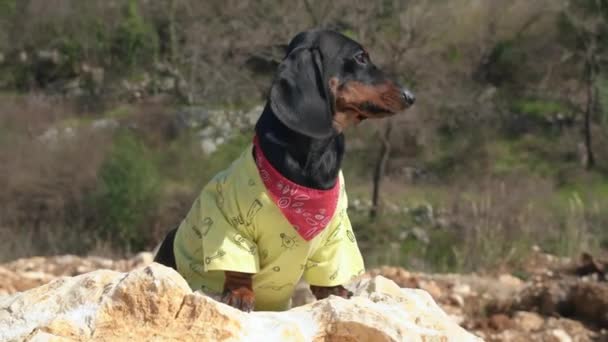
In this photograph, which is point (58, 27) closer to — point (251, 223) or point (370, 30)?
point (370, 30)

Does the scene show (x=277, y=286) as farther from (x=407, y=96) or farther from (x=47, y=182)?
(x=47, y=182)

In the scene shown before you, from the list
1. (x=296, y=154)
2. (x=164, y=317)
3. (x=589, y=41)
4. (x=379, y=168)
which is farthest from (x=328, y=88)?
(x=589, y=41)

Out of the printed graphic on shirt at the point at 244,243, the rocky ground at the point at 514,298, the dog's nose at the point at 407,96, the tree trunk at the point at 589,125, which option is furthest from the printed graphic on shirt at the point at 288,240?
the tree trunk at the point at 589,125

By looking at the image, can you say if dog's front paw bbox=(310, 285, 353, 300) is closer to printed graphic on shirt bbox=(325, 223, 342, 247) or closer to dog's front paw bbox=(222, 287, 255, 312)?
printed graphic on shirt bbox=(325, 223, 342, 247)

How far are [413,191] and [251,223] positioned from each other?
1623cm

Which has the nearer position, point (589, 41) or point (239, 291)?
point (239, 291)

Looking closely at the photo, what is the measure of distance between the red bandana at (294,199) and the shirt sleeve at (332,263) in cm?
21

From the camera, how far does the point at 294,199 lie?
2.79 metres

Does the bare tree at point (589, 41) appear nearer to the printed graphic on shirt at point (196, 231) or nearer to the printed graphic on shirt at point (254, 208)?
the printed graphic on shirt at point (196, 231)

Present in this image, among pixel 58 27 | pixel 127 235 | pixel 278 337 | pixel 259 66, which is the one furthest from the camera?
pixel 58 27

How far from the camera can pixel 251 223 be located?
2.80 meters

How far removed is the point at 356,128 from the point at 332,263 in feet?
50.7

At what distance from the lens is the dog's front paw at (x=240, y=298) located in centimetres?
275

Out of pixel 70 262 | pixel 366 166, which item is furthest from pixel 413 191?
pixel 70 262
